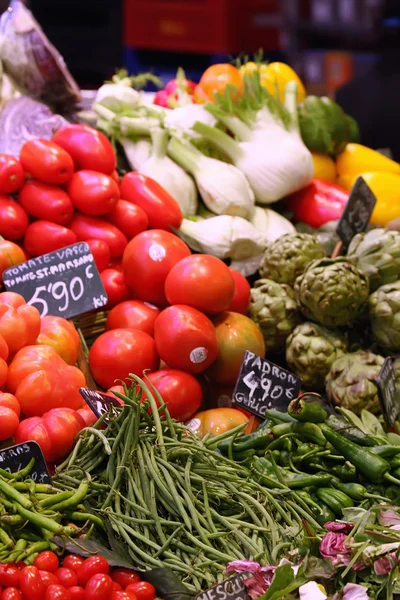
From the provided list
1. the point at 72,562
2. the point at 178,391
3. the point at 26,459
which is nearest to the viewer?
the point at 72,562

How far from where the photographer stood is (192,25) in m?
7.45

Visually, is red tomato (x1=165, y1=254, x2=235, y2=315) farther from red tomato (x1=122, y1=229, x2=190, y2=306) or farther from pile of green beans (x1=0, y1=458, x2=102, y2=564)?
pile of green beans (x1=0, y1=458, x2=102, y2=564)

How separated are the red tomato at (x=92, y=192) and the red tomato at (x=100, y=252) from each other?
0.40ft

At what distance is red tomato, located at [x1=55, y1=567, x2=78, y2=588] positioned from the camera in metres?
1.36

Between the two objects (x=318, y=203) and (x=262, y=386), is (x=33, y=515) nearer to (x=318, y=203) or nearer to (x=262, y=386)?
(x=262, y=386)

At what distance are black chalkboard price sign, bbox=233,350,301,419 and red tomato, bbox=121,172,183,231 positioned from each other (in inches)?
33.8

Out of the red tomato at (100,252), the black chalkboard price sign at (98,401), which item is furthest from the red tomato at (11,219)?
the black chalkboard price sign at (98,401)

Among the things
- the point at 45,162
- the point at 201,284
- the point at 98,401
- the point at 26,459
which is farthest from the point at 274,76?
the point at 26,459

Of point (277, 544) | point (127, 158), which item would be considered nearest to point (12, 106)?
point (127, 158)

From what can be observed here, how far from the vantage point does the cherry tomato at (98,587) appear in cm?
133

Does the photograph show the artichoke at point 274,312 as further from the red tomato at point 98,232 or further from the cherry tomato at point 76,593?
the cherry tomato at point 76,593

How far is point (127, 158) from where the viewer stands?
134 inches

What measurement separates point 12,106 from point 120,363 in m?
1.52

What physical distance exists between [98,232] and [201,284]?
542mm
